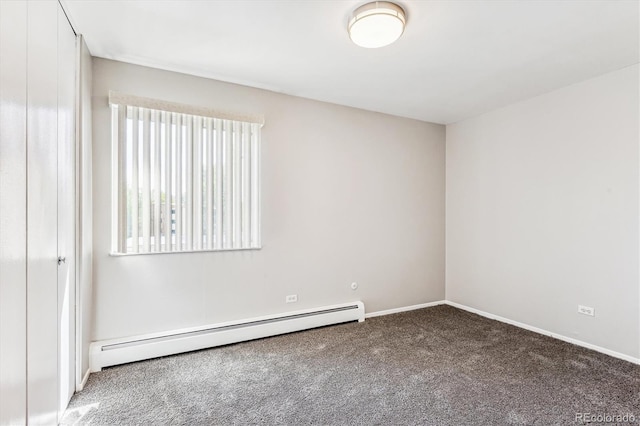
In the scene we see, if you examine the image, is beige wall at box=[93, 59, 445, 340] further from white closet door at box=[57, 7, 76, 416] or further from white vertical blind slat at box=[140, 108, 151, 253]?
white closet door at box=[57, 7, 76, 416]

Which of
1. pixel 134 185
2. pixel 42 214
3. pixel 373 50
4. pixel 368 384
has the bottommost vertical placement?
pixel 368 384

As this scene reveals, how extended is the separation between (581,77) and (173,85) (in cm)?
391

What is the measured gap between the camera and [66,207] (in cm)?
207

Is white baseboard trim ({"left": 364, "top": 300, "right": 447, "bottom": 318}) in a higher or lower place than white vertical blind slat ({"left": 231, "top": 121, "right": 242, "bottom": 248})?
lower

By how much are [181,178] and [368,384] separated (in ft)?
7.90

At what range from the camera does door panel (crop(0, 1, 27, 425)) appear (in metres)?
1.24

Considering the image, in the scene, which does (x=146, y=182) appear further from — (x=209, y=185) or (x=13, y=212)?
(x=13, y=212)

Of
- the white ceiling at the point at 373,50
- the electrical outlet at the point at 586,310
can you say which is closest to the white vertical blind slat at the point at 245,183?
the white ceiling at the point at 373,50

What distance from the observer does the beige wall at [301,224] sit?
2791 mm

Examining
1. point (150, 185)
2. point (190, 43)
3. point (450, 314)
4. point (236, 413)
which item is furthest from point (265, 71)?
point (450, 314)

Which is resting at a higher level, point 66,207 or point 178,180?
point 178,180

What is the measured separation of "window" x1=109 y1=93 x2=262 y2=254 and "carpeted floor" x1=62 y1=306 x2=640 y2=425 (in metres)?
1.08

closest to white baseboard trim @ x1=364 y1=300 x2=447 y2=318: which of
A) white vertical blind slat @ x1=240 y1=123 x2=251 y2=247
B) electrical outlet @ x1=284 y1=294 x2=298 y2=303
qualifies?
electrical outlet @ x1=284 y1=294 x2=298 y2=303

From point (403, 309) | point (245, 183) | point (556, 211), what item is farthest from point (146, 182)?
point (556, 211)
